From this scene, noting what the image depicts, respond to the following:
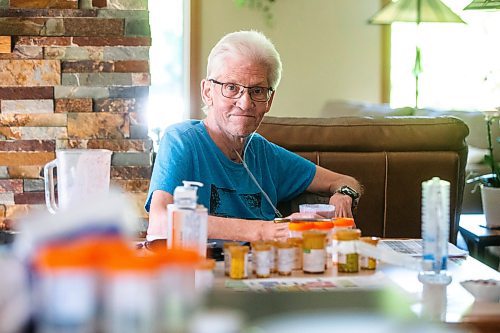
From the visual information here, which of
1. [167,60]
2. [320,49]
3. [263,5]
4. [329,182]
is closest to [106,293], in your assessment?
[329,182]

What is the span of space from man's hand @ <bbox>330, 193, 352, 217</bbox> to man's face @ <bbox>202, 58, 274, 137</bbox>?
0.32 metres

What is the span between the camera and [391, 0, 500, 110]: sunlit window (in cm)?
664

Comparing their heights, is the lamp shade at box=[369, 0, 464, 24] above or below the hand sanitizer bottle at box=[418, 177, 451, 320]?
above

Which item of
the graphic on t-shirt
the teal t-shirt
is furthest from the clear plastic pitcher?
the graphic on t-shirt

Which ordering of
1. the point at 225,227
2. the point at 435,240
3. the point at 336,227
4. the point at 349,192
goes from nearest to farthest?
the point at 435,240 < the point at 336,227 < the point at 225,227 < the point at 349,192

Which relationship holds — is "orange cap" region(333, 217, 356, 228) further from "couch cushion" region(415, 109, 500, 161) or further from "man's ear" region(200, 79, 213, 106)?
"couch cushion" region(415, 109, 500, 161)

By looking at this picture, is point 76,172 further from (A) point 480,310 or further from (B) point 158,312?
(B) point 158,312

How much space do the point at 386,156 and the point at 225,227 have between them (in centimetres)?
110

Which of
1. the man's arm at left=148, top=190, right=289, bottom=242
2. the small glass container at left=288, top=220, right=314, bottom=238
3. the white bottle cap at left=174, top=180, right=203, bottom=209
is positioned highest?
the white bottle cap at left=174, top=180, right=203, bottom=209

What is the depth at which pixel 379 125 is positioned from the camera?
10.1 feet

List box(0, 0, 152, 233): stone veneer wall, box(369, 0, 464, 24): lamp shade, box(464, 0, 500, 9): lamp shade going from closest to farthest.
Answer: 1. box(0, 0, 152, 233): stone veneer wall
2. box(464, 0, 500, 9): lamp shade
3. box(369, 0, 464, 24): lamp shade

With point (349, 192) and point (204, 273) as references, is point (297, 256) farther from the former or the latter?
point (349, 192)

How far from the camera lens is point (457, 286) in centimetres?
159

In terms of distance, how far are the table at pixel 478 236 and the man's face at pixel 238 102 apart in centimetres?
117
